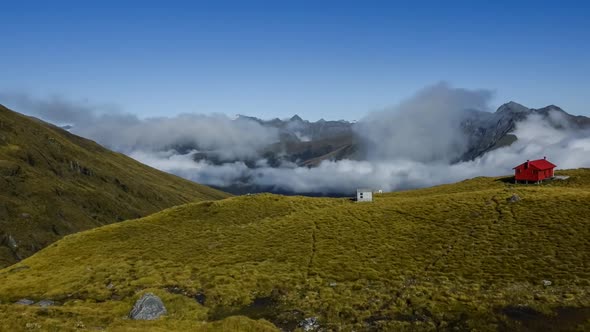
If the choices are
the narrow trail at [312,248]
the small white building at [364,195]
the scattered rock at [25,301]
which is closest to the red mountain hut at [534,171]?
the small white building at [364,195]

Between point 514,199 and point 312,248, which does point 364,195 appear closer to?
point 514,199

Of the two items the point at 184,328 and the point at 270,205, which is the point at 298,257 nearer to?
the point at 184,328

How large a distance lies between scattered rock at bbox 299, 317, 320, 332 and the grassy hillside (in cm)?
64

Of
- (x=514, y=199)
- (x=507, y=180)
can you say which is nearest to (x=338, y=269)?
(x=514, y=199)

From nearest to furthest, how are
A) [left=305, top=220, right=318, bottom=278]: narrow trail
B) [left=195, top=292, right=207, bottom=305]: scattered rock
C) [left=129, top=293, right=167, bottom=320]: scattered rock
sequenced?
[left=129, top=293, right=167, bottom=320]: scattered rock < [left=195, top=292, right=207, bottom=305]: scattered rock < [left=305, top=220, right=318, bottom=278]: narrow trail

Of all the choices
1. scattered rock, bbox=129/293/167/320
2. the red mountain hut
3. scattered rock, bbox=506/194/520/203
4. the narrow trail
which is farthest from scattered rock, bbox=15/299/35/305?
the red mountain hut

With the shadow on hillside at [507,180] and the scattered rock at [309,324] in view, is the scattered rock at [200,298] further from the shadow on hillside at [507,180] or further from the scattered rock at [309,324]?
the shadow on hillside at [507,180]

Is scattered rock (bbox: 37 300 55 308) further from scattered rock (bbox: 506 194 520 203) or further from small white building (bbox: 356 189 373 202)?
scattered rock (bbox: 506 194 520 203)

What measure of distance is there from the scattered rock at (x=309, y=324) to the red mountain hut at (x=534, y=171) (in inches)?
3597

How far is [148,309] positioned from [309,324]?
1867 cm

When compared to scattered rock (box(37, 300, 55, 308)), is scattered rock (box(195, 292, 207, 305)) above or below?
above

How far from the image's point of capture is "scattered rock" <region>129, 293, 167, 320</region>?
47450mm

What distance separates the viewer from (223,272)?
207ft

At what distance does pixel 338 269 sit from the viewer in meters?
60.9
